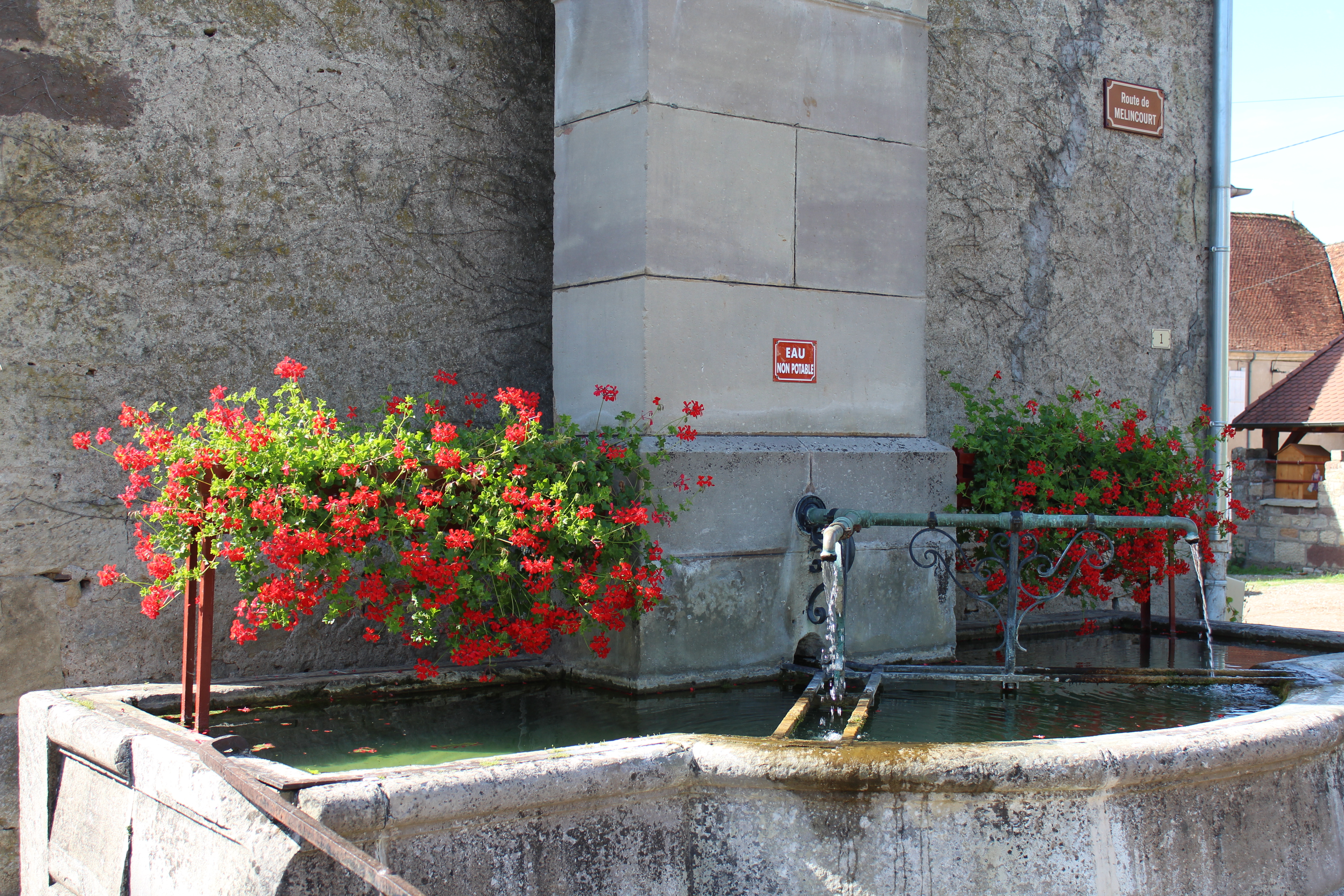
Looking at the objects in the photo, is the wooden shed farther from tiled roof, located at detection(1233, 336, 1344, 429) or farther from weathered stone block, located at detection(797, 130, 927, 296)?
weathered stone block, located at detection(797, 130, 927, 296)

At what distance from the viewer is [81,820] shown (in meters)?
2.65

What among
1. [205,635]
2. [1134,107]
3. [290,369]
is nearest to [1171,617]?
[1134,107]

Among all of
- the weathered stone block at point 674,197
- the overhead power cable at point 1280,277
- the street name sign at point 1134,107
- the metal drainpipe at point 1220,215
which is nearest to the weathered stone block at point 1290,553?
the overhead power cable at point 1280,277

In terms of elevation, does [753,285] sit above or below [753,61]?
below

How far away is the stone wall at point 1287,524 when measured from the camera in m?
14.8

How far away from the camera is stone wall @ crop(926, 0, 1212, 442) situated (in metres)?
5.05

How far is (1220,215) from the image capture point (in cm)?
586

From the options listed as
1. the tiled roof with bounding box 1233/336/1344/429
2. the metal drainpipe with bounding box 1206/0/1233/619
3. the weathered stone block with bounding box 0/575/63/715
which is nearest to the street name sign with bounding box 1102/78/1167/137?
the metal drainpipe with bounding box 1206/0/1233/619

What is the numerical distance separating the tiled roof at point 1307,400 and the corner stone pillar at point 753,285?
12.9m

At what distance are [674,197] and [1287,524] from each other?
47.4 ft

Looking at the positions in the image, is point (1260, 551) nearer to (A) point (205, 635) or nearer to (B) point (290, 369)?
(B) point (290, 369)

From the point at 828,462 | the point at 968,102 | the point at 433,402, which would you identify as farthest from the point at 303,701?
the point at 968,102

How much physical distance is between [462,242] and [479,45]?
27.2 inches

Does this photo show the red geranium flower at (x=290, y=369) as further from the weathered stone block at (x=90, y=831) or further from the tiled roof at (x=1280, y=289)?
the tiled roof at (x=1280, y=289)
